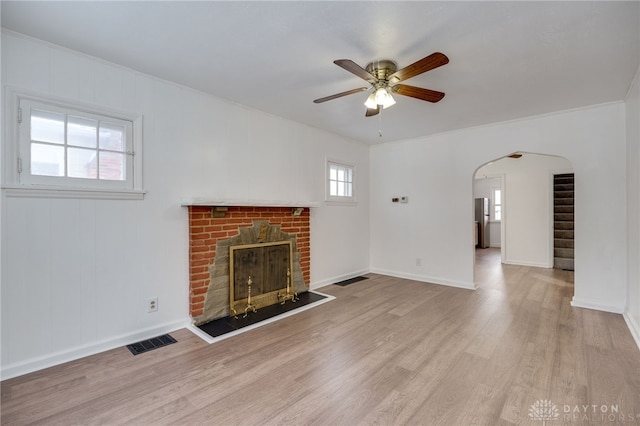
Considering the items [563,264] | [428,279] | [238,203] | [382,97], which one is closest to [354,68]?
[382,97]

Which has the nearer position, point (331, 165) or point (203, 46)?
point (203, 46)

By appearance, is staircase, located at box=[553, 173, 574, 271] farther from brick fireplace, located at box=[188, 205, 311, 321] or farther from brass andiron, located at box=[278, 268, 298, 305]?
brick fireplace, located at box=[188, 205, 311, 321]

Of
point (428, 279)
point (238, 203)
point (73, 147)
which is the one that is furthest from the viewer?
point (428, 279)

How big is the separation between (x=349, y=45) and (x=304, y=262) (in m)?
2.79

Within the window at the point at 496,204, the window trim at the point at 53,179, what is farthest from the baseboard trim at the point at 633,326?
the window at the point at 496,204

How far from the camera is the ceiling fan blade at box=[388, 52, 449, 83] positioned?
1904mm

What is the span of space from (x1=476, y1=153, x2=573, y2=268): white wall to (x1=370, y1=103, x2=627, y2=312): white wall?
8.88 feet

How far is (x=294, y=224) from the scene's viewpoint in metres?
4.03

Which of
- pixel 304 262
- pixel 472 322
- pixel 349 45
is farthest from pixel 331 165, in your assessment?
pixel 472 322

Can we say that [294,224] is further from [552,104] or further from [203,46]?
[552,104]

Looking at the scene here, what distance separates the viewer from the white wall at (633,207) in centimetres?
268

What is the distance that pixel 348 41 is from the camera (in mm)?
2146

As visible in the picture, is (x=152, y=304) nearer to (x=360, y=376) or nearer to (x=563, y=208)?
(x=360, y=376)

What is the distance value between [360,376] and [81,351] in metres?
2.21
